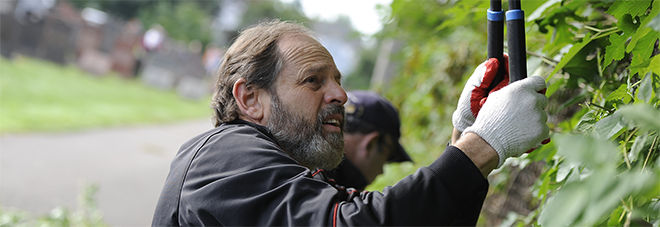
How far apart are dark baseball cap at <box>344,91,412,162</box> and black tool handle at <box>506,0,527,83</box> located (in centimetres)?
192

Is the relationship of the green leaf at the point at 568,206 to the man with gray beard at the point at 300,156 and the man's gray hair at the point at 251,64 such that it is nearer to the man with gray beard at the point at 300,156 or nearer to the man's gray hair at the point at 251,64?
the man with gray beard at the point at 300,156

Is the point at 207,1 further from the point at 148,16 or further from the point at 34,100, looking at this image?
the point at 34,100

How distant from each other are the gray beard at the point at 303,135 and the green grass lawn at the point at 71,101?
733 cm

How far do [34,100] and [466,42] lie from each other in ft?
30.5

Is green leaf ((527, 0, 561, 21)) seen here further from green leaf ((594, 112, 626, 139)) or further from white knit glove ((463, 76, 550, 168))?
green leaf ((594, 112, 626, 139))

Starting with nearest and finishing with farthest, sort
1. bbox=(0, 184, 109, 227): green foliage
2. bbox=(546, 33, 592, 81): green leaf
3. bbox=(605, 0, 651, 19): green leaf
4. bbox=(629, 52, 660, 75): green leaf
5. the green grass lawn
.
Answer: bbox=(629, 52, 660, 75): green leaf < bbox=(605, 0, 651, 19): green leaf < bbox=(546, 33, 592, 81): green leaf < bbox=(0, 184, 109, 227): green foliage < the green grass lawn

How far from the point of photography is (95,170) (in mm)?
6816

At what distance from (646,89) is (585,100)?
0.96 m

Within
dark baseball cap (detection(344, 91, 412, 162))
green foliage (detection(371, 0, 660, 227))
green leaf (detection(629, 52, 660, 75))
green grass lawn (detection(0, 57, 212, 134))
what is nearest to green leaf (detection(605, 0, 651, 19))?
green foliage (detection(371, 0, 660, 227))

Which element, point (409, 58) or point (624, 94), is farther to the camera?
point (409, 58)

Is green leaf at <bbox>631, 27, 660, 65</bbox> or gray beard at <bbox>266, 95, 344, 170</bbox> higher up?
green leaf at <bbox>631, 27, 660, 65</bbox>

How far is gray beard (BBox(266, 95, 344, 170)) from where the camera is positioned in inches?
71.5

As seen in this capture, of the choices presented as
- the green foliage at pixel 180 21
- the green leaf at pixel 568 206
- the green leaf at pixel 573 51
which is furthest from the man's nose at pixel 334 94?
the green foliage at pixel 180 21

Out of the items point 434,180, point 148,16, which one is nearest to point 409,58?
point 434,180
